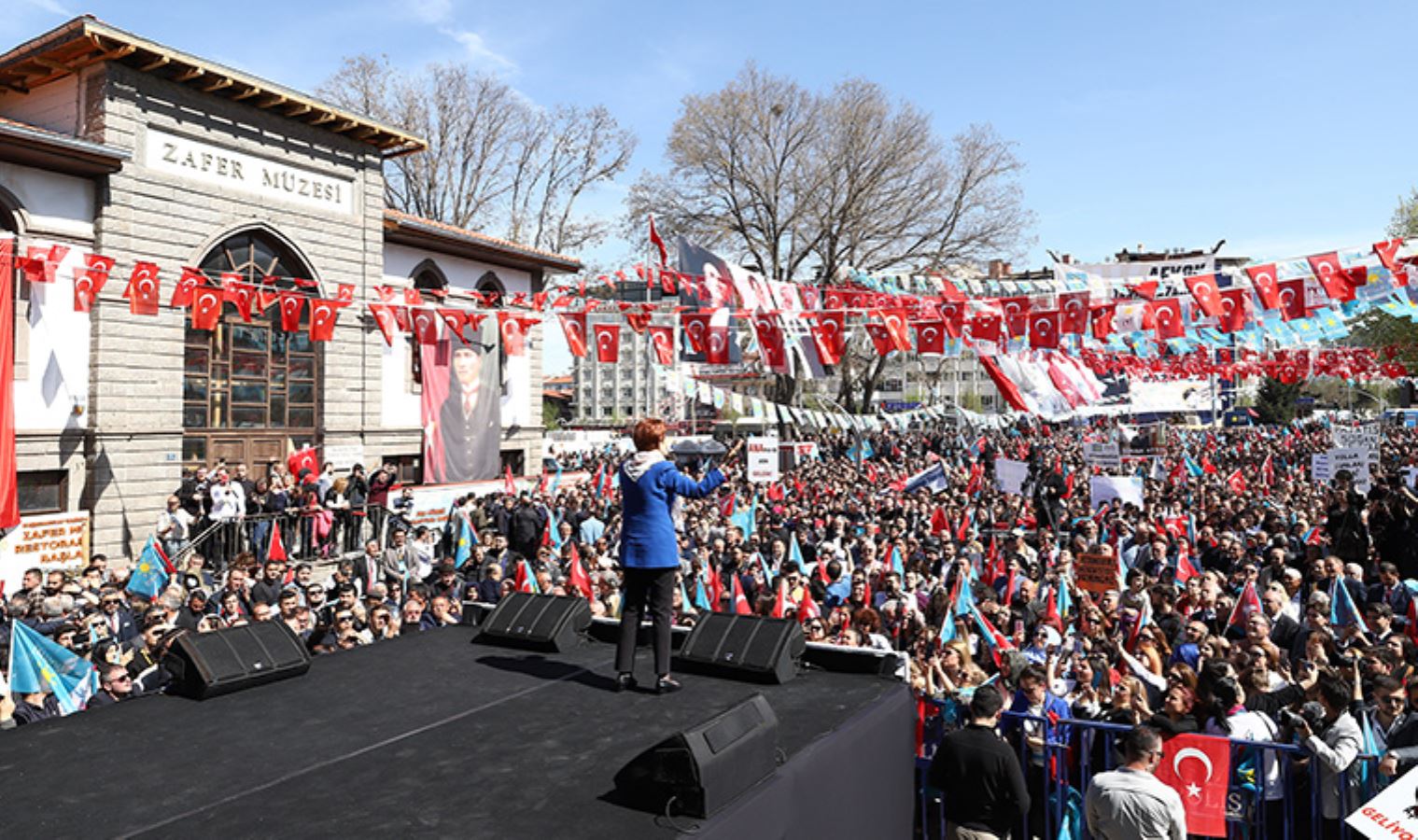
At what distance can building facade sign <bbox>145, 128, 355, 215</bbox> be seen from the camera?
1670cm

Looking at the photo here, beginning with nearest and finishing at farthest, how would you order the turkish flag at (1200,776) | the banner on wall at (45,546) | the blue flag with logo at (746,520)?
the turkish flag at (1200,776)
the banner on wall at (45,546)
the blue flag with logo at (746,520)

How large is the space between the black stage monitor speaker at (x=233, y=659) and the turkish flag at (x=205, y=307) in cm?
1119

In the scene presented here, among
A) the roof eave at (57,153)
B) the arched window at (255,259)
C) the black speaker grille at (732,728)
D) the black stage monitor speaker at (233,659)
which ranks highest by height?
the roof eave at (57,153)

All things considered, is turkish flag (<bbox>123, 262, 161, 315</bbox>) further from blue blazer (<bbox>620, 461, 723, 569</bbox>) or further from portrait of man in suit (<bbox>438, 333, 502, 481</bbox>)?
blue blazer (<bbox>620, 461, 723, 569</bbox>)

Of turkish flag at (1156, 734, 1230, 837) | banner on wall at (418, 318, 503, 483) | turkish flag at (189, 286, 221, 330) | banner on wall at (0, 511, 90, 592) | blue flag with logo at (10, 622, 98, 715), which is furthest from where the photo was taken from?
banner on wall at (418, 318, 503, 483)

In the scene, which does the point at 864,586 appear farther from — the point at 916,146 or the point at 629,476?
the point at 916,146

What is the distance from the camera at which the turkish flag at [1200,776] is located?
5316 mm

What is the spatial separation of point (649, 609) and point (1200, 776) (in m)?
3.47

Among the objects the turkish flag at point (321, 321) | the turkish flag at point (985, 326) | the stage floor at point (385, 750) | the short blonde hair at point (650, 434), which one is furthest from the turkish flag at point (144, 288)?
the turkish flag at point (985, 326)

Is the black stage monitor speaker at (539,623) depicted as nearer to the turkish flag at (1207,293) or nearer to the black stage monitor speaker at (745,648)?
the black stage monitor speaker at (745,648)

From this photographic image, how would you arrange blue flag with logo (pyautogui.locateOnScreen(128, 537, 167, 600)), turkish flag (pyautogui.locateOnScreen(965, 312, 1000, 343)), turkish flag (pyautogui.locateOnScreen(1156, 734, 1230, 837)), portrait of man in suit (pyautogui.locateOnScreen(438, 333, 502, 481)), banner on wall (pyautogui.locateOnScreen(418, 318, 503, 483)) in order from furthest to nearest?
portrait of man in suit (pyautogui.locateOnScreen(438, 333, 502, 481)) → banner on wall (pyautogui.locateOnScreen(418, 318, 503, 483)) → turkish flag (pyautogui.locateOnScreen(965, 312, 1000, 343)) → blue flag with logo (pyautogui.locateOnScreen(128, 537, 167, 600)) → turkish flag (pyautogui.locateOnScreen(1156, 734, 1230, 837))

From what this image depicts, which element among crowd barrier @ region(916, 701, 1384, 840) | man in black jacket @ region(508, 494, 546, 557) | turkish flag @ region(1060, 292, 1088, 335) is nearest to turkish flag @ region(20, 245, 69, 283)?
man in black jacket @ region(508, 494, 546, 557)

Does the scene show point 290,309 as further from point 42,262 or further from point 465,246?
point 465,246

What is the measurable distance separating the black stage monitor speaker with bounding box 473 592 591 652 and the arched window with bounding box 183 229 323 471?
43.8 feet
